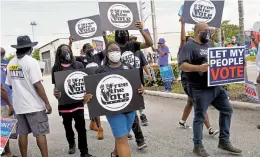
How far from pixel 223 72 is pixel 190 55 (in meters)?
0.55

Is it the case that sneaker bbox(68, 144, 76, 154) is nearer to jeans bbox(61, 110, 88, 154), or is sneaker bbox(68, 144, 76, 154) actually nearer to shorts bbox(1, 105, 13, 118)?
jeans bbox(61, 110, 88, 154)

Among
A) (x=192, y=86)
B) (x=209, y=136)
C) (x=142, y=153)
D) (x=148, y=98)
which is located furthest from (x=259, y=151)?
(x=148, y=98)

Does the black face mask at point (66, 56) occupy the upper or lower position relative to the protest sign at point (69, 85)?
upper

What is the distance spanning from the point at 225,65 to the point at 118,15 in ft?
6.52

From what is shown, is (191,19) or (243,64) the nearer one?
(243,64)

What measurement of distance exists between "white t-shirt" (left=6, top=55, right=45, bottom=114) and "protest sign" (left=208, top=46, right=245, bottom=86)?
2.30 meters

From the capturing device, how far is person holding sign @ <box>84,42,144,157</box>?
152 inches

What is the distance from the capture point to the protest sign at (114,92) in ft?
12.6

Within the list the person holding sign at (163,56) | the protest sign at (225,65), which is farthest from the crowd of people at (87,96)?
the person holding sign at (163,56)

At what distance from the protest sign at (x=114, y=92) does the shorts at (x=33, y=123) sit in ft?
→ 2.85

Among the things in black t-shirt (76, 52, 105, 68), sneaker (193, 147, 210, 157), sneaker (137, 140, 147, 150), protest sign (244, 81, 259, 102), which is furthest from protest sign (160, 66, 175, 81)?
sneaker (193, 147, 210, 157)

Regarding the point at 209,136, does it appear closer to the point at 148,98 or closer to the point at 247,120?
the point at 247,120

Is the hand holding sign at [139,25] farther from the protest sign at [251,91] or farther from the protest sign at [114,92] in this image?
the protest sign at [251,91]

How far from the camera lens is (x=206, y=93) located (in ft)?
14.8
